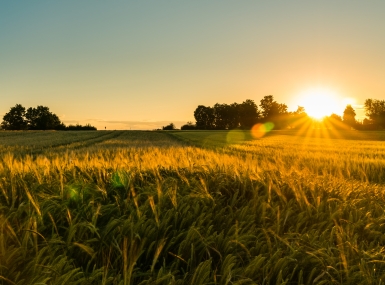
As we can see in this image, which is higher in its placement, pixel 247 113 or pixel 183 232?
pixel 247 113

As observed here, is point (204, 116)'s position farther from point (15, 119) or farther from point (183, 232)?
point (183, 232)

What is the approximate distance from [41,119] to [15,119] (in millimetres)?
10467

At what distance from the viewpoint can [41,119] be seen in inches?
4833

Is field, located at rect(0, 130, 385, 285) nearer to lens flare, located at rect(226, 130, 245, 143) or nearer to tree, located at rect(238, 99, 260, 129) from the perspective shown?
lens flare, located at rect(226, 130, 245, 143)

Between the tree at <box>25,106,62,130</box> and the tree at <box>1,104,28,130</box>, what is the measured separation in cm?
215

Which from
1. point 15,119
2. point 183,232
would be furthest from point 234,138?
point 15,119

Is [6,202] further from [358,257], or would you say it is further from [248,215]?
[358,257]

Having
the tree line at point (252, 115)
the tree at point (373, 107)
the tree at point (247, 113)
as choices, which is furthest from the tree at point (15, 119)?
the tree at point (373, 107)

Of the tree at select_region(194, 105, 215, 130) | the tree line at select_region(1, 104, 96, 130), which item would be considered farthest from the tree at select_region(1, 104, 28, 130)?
the tree at select_region(194, 105, 215, 130)

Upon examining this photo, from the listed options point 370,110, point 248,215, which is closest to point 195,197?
point 248,215

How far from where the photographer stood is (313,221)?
13.3 feet

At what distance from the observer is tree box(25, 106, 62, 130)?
122250mm

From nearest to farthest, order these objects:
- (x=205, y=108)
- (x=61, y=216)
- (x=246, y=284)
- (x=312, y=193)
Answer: (x=246, y=284)
(x=61, y=216)
(x=312, y=193)
(x=205, y=108)

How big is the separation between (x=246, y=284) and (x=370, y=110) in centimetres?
13416
